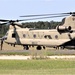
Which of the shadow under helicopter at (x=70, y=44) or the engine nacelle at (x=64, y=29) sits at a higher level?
the engine nacelle at (x=64, y=29)

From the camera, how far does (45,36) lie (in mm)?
47688

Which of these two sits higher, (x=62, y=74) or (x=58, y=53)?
(x=62, y=74)

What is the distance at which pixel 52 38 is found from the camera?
47.4m

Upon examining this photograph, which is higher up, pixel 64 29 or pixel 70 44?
pixel 64 29

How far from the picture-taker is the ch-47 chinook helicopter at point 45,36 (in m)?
45.5

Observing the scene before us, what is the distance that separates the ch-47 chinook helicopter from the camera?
4550 centimetres

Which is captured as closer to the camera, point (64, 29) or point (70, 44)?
point (64, 29)

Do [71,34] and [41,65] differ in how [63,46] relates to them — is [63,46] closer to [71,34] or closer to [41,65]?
[71,34]

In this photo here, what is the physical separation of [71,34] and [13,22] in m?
10.1

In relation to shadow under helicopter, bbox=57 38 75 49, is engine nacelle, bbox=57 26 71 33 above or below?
above

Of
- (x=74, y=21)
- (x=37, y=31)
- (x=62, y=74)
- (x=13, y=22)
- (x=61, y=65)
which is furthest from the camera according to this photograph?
(x=13, y=22)

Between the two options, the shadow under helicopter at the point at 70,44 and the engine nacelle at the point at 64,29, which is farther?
the shadow under helicopter at the point at 70,44

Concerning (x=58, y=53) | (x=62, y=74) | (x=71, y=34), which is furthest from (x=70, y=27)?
(x=62, y=74)

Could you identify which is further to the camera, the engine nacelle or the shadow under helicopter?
the shadow under helicopter
